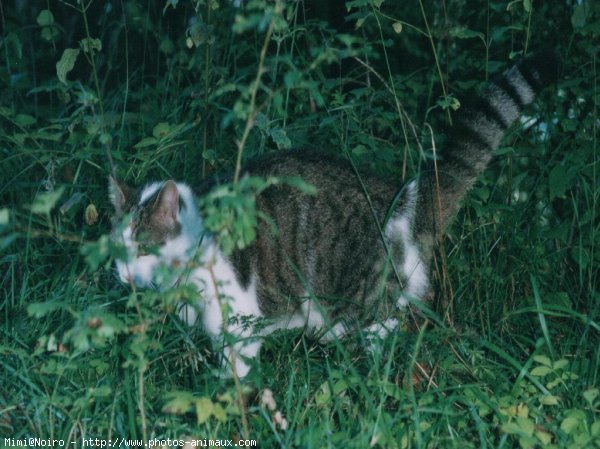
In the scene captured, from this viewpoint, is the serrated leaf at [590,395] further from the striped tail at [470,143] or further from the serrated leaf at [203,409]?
the serrated leaf at [203,409]

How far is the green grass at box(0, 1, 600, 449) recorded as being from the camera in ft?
7.43

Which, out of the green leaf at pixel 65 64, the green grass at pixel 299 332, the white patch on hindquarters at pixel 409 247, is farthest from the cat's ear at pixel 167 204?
the white patch on hindquarters at pixel 409 247

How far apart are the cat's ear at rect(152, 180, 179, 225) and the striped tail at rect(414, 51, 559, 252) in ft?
3.36

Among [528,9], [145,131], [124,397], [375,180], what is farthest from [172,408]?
[145,131]

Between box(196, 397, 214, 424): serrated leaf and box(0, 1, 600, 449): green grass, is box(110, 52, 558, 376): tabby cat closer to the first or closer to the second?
box(0, 1, 600, 449): green grass

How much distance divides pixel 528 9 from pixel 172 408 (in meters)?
2.15

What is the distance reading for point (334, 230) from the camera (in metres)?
3.21

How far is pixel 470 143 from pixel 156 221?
→ 1356 millimetres

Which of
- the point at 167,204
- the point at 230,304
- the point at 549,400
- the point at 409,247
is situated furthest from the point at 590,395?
the point at 167,204

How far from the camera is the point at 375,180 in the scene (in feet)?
10.7

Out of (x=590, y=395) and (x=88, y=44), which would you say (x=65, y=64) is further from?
(x=590, y=395)

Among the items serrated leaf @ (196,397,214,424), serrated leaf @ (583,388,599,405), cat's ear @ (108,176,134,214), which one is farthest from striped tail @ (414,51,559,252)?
serrated leaf @ (196,397,214,424)

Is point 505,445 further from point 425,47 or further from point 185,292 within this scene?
point 425,47

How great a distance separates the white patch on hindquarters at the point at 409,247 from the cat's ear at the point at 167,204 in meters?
0.90
